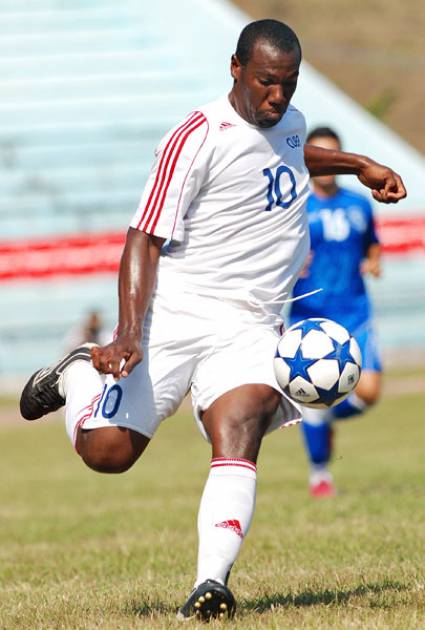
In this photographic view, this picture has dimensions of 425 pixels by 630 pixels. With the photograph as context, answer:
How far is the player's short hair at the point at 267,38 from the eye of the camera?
17.4 ft

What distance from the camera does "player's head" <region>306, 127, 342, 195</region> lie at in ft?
33.7

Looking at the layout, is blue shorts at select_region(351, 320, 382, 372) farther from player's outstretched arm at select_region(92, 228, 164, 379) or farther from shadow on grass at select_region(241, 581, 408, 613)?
player's outstretched arm at select_region(92, 228, 164, 379)

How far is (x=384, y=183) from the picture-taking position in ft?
19.1

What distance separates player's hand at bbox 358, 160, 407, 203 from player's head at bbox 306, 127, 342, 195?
164 inches

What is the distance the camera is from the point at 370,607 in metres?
5.29

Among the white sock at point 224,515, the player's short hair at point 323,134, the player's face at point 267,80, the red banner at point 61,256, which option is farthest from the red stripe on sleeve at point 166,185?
the red banner at point 61,256

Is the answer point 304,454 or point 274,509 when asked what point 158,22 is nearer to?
point 304,454

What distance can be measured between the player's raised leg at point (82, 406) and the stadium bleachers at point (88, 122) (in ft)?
82.5

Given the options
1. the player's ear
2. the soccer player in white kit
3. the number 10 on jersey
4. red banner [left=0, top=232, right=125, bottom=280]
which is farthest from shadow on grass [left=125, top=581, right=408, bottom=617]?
red banner [left=0, top=232, right=125, bottom=280]

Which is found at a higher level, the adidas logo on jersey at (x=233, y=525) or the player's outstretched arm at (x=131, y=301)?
the player's outstretched arm at (x=131, y=301)

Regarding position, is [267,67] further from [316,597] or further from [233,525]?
[316,597]

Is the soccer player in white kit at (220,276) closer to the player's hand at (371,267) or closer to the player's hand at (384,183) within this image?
the player's hand at (384,183)

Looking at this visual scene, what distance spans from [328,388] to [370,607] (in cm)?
89

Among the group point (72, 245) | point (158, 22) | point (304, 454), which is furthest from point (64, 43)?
point (304, 454)
